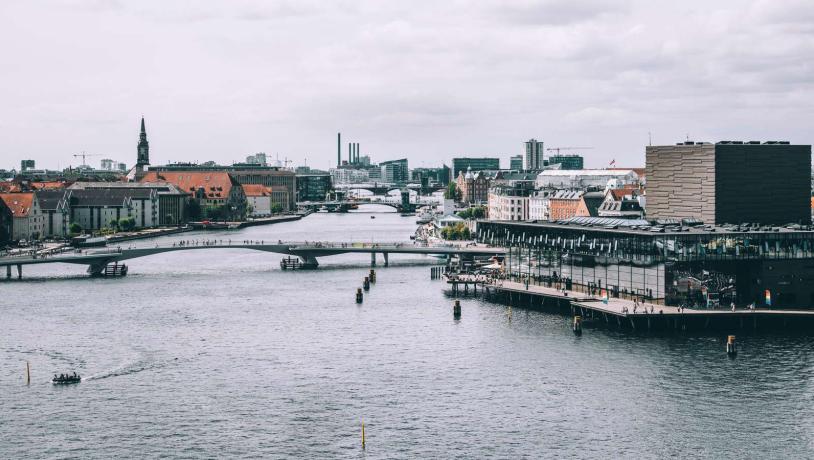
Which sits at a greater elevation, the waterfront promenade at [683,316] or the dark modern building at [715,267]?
the dark modern building at [715,267]

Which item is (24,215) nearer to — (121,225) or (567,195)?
(121,225)

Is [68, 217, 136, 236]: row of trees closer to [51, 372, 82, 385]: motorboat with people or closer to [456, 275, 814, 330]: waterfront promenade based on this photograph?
[456, 275, 814, 330]: waterfront promenade

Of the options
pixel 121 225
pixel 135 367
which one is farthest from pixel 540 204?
pixel 135 367

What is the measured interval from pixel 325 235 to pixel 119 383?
119 m

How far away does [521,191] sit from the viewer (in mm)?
183750

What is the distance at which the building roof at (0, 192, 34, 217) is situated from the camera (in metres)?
151

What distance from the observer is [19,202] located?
15300 centimetres

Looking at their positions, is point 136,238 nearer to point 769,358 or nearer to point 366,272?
→ point 366,272

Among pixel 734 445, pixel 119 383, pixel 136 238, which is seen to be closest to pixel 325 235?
pixel 136 238

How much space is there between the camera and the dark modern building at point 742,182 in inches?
4392

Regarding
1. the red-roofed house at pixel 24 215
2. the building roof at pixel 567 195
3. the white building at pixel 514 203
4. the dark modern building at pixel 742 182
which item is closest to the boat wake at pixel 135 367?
the dark modern building at pixel 742 182

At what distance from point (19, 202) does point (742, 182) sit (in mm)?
90346

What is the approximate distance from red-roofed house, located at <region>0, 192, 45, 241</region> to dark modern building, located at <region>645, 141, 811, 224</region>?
8179 cm

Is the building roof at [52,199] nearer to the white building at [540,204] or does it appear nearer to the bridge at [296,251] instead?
the bridge at [296,251]
